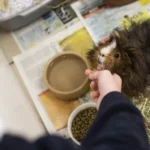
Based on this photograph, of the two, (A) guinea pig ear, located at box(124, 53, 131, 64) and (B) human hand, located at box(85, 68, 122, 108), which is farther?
(A) guinea pig ear, located at box(124, 53, 131, 64)

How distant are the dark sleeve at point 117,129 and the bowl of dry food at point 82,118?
326 mm

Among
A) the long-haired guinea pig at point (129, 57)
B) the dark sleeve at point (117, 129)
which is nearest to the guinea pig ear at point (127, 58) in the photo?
the long-haired guinea pig at point (129, 57)

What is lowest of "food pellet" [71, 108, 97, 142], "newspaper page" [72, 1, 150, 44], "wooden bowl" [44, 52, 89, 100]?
"food pellet" [71, 108, 97, 142]

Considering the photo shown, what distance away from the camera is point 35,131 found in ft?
3.37

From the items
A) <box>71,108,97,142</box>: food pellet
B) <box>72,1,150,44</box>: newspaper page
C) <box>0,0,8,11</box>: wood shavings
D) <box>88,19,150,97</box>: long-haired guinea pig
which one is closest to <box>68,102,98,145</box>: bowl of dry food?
<box>71,108,97,142</box>: food pellet

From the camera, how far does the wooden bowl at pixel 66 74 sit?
1021mm

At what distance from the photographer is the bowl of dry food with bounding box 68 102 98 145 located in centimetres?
96

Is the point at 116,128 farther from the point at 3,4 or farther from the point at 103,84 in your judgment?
the point at 3,4

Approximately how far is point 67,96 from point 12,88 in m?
0.22

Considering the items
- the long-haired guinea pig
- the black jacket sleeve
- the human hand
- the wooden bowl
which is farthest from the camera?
the wooden bowl

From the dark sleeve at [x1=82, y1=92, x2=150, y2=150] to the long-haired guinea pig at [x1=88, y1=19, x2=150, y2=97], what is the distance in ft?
0.76

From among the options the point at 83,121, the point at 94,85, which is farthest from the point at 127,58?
the point at 83,121

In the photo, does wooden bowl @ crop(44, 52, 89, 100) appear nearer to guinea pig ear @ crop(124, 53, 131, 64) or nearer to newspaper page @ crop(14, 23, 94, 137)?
newspaper page @ crop(14, 23, 94, 137)

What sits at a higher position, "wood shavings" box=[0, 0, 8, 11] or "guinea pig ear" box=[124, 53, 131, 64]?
"wood shavings" box=[0, 0, 8, 11]
